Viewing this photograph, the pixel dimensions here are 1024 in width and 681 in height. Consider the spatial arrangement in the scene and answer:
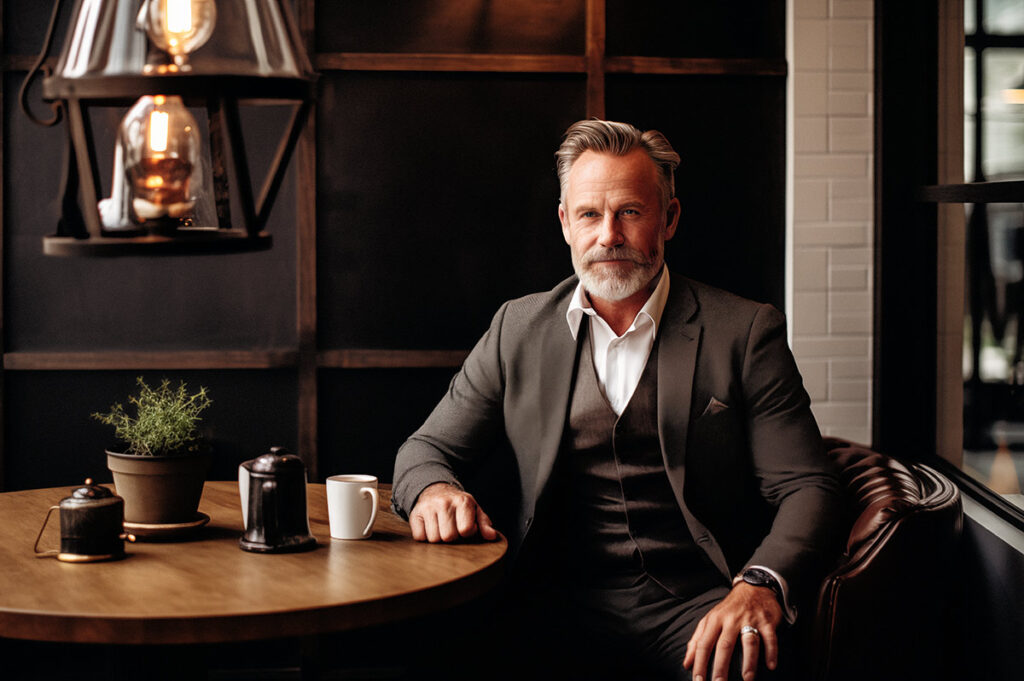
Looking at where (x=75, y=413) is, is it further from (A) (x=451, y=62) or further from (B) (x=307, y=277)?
(A) (x=451, y=62)

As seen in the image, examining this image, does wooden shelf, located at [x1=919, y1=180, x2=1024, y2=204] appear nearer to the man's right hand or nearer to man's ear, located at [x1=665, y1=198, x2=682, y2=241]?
man's ear, located at [x1=665, y1=198, x2=682, y2=241]

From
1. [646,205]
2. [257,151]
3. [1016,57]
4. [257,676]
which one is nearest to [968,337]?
[1016,57]

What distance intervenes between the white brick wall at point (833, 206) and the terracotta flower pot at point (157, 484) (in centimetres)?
192

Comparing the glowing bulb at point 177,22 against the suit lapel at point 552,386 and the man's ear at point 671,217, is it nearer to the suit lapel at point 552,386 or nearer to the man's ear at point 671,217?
the suit lapel at point 552,386

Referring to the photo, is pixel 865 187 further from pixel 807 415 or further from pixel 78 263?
pixel 78 263

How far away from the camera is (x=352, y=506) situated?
199 centimetres

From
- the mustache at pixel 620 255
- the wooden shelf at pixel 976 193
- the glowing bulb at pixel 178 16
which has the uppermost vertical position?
the glowing bulb at pixel 178 16

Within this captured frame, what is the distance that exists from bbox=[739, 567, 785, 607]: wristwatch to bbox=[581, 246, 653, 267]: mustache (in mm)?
748

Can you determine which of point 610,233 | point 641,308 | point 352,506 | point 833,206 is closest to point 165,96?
point 352,506

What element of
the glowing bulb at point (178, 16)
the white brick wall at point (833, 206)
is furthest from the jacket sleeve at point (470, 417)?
the glowing bulb at point (178, 16)

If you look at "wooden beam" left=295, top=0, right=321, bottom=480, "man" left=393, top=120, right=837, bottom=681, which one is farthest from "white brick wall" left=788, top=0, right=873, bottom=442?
"wooden beam" left=295, top=0, right=321, bottom=480

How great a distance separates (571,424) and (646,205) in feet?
1.77

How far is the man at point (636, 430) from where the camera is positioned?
2.25 m

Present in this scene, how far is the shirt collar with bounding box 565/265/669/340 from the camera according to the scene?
242 centimetres
